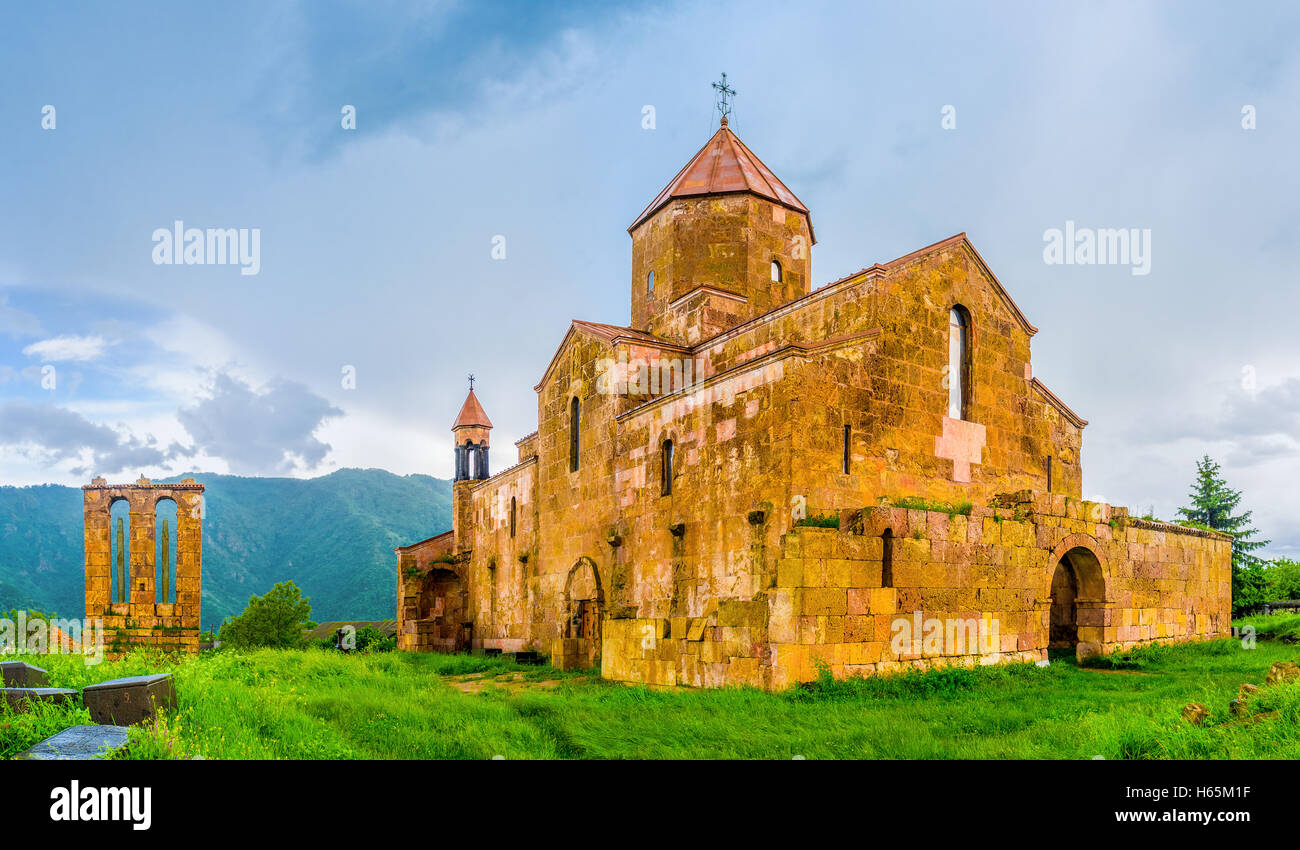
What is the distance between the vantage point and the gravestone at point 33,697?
24.8 ft

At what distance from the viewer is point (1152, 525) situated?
1619cm

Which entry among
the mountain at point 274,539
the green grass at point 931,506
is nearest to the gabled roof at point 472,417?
the green grass at point 931,506

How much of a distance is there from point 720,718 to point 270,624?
1560 cm

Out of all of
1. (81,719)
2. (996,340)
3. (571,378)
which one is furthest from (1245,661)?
(81,719)

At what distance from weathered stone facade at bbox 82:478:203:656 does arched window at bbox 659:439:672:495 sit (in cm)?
1249

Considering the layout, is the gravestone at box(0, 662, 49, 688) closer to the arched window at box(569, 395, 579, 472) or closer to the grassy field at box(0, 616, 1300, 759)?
the grassy field at box(0, 616, 1300, 759)

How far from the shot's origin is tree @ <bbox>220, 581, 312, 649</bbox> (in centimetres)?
2080

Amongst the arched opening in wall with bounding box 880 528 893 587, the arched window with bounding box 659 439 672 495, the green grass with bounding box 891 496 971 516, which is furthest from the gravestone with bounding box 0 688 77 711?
the green grass with bounding box 891 496 971 516

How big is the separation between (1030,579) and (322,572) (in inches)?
2692

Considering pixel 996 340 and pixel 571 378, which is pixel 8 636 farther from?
pixel 996 340

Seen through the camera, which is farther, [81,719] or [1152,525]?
[1152,525]

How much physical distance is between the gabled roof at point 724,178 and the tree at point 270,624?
12783 mm

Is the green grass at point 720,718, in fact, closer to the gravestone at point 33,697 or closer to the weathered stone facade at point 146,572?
the gravestone at point 33,697

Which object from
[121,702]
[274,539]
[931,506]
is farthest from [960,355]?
[274,539]
